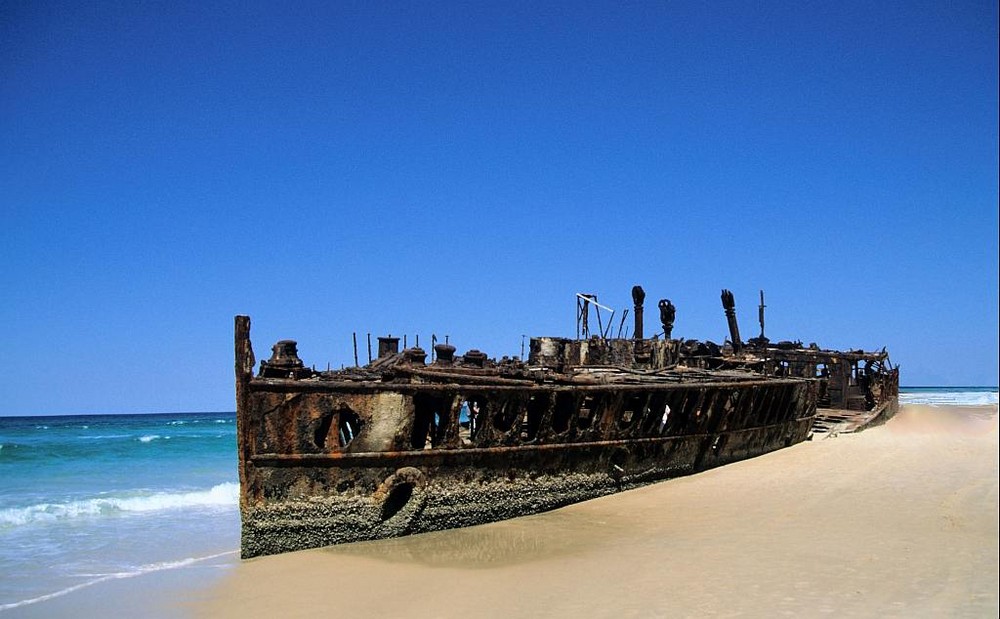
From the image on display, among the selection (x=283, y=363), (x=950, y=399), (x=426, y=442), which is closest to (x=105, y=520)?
(x=426, y=442)

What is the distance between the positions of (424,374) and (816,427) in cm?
1716

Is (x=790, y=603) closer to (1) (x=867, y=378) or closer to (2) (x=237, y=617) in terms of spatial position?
(2) (x=237, y=617)

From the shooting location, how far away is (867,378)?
33312mm

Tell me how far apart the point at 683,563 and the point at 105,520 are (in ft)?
40.4

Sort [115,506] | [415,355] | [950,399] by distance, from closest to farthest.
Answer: [415,355], [115,506], [950,399]

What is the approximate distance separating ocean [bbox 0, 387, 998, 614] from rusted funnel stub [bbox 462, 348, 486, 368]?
4.24m

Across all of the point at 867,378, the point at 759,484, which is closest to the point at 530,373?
the point at 759,484

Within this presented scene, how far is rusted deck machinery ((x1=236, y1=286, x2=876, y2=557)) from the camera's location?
9.01 m

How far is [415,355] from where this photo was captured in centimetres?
1086

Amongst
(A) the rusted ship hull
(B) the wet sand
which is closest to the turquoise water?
(B) the wet sand

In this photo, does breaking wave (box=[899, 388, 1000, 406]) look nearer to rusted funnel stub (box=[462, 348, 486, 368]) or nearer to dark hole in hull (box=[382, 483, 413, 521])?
rusted funnel stub (box=[462, 348, 486, 368])

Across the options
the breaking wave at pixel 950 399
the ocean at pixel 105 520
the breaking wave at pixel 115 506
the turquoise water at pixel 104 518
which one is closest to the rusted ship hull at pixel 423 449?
the ocean at pixel 105 520

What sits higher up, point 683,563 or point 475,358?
point 475,358

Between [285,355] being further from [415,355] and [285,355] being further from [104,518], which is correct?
[104,518]
